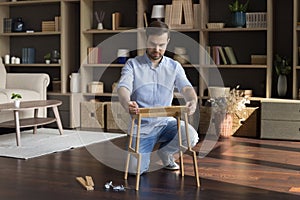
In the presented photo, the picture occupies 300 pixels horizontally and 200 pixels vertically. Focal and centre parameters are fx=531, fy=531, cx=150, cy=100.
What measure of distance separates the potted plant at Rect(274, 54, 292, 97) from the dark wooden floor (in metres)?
1.10

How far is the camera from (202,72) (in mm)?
6328

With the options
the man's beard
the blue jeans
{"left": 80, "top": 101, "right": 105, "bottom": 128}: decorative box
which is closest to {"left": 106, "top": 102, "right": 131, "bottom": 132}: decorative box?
{"left": 80, "top": 101, "right": 105, "bottom": 128}: decorative box

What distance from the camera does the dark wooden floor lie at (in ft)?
10.9

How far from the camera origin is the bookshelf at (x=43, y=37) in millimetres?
6945

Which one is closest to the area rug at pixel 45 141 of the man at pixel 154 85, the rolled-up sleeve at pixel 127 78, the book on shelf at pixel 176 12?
the man at pixel 154 85

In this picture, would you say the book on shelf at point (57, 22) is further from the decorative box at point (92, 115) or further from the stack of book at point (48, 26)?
the decorative box at point (92, 115)

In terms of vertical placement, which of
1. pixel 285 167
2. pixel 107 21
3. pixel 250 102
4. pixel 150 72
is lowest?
pixel 285 167

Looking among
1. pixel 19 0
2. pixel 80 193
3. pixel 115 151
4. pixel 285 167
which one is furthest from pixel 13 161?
pixel 19 0

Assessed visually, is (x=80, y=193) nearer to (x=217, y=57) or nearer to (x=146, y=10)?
(x=217, y=57)

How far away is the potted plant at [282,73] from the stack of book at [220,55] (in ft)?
1.68

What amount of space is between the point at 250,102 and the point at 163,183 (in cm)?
282

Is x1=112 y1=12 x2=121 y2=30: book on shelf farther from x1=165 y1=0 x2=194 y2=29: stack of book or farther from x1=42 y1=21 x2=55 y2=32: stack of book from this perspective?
x1=42 y1=21 x2=55 y2=32: stack of book

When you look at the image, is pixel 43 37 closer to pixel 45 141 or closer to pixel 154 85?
pixel 45 141

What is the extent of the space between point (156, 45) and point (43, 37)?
424 cm
